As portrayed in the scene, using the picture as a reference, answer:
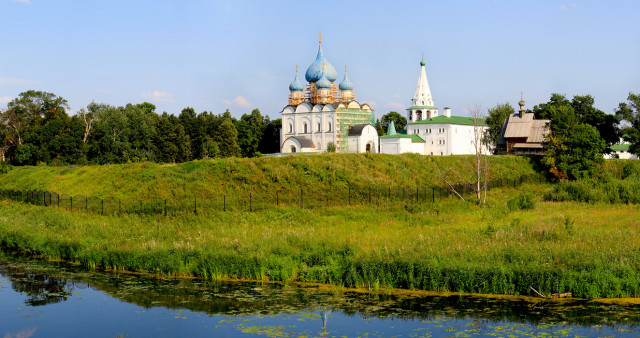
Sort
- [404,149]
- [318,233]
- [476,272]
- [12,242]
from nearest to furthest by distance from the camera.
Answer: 1. [476,272]
2. [318,233]
3. [12,242]
4. [404,149]

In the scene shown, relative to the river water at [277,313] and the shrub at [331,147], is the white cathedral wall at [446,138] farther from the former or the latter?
the river water at [277,313]

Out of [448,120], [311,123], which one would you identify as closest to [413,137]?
[448,120]

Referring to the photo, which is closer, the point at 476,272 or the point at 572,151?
the point at 476,272

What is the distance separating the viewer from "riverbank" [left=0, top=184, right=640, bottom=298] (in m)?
17.2

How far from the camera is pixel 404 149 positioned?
69625mm

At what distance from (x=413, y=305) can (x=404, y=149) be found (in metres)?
54.1

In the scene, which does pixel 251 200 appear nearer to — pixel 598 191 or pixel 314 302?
pixel 314 302

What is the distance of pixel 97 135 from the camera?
60.3 meters

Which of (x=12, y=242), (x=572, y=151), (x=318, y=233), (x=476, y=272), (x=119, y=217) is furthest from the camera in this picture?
(x=572, y=151)

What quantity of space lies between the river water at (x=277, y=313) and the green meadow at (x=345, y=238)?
72 cm

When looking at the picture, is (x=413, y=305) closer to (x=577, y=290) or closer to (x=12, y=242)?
(x=577, y=290)

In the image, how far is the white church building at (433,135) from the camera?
70062mm

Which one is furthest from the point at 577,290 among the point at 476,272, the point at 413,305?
the point at 413,305

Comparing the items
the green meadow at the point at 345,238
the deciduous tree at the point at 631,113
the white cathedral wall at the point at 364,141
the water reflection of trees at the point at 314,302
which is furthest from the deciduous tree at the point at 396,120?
the water reflection of trees at the point at 314,302
